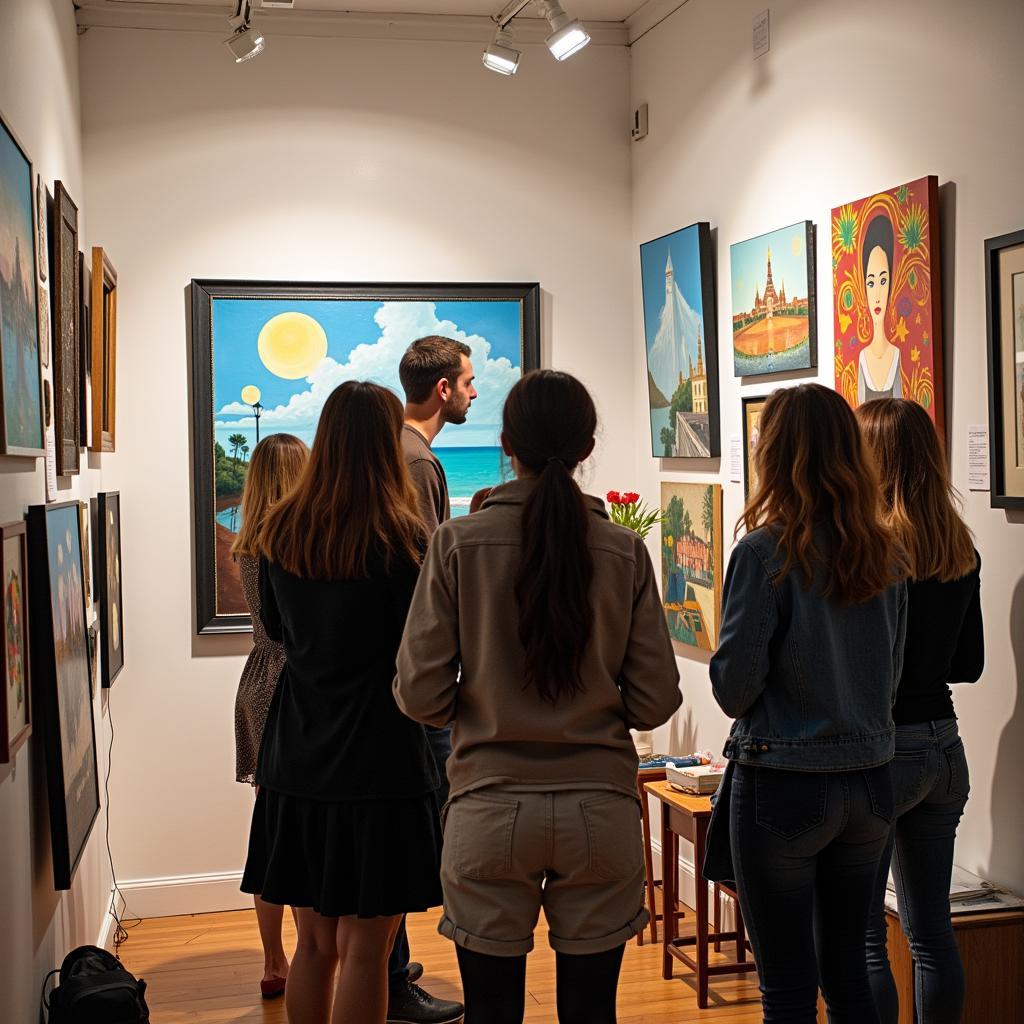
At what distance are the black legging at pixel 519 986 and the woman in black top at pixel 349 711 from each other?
440mm

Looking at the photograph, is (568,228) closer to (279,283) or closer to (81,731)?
(279,283)

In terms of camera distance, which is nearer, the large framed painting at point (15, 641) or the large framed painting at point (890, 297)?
the large framed painting at point (15, 641)

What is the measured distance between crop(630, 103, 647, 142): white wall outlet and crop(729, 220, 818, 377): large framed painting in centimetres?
101

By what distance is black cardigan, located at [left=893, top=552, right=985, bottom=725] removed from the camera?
2.36m

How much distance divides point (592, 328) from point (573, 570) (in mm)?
3028

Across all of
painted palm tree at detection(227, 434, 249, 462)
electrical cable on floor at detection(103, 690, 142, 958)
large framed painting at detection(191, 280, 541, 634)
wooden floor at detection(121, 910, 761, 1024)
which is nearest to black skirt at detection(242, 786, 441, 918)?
wooden floor at detection(121, 910, 761, 1024)

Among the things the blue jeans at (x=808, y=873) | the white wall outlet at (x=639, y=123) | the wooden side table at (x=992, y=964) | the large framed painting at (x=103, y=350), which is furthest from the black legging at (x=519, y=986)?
the white wall outlet at (x=639, y=123)

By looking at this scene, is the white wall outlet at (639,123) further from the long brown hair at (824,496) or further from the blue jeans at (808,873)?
the blue jeans at (808,873)

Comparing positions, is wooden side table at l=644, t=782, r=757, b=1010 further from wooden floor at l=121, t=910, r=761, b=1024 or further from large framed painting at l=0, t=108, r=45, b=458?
large framed painting at l=0, t=108, r=45, b=458

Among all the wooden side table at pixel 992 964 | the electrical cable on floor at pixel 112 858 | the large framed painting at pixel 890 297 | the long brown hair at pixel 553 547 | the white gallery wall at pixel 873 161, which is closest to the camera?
the long brown hair at pixel 553 547

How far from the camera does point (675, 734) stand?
4461 mm

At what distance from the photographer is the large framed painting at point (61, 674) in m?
2.41

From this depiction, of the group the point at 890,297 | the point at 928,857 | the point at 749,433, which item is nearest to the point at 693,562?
the point at 749,433

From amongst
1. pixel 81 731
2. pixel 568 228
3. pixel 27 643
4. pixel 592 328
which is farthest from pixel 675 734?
pixel 27 643
